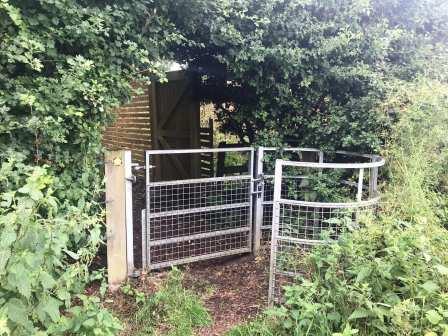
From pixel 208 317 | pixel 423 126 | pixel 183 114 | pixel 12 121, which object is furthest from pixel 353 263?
pixel 183 114

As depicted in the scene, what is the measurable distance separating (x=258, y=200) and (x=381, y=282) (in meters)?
1.88

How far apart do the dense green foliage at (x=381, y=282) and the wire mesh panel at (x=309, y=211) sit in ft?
0.63

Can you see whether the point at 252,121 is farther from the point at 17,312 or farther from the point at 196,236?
the point at 17,312

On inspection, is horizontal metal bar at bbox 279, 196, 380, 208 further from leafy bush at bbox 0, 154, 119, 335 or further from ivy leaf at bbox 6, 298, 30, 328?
ivy leaf at bbox 6, 298, 30, 328

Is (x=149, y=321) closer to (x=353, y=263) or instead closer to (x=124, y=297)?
(x=124, y=297)

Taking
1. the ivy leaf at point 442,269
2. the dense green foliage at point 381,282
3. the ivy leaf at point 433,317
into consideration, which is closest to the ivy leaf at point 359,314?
the dense green foliage at point 381,282

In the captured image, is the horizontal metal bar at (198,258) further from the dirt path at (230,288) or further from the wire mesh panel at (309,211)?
the wire mesh panel at (309,211)

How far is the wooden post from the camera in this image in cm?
327

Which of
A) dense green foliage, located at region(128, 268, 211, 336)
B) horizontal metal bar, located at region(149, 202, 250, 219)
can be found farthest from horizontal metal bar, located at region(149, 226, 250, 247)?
dense green foliage, located at region(128, 268, 211, 336)

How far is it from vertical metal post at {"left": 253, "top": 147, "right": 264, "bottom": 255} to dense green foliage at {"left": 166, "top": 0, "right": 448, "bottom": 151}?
28cm

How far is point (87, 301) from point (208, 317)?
1.07 m

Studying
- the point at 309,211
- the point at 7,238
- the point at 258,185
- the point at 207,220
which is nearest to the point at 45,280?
the point at 7,238

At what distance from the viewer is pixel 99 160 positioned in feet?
10.8

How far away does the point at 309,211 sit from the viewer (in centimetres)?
341
